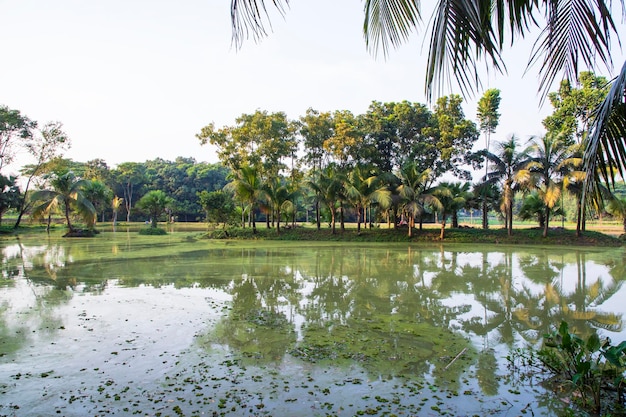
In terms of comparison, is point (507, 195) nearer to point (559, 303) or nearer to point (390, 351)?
point (559, 303)

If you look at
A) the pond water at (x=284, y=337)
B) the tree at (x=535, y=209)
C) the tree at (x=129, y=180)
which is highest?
the tree at (x=129, y=180)

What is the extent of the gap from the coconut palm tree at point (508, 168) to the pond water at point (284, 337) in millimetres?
10456

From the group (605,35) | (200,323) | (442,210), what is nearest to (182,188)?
(442,210)

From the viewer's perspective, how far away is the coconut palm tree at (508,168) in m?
20.8

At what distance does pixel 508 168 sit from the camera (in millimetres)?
21188

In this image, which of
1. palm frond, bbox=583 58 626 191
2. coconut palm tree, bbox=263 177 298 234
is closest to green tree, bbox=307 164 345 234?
coconut palm tree, bbox=263 177 298 234

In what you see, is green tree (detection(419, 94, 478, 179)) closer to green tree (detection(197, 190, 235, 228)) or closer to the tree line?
the tree line

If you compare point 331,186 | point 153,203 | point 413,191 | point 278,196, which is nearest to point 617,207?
point 413,191

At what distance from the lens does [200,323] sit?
18.9ft

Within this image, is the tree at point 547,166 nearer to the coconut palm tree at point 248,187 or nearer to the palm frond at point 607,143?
the coconut palm tree at point 248,187

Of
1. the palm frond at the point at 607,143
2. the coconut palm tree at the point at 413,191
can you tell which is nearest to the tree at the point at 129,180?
the coconut palm tree at the point at 413,191

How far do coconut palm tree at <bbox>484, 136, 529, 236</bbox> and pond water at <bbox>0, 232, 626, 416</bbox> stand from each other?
10.5 metres

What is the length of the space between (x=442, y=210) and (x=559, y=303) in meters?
14.1

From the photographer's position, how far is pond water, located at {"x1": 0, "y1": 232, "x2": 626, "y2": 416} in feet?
11.1
